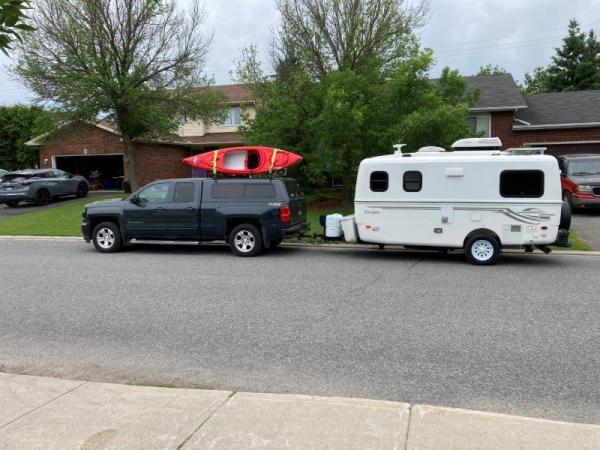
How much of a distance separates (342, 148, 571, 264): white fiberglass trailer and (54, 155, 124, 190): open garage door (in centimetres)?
2652

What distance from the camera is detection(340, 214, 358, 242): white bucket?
1225 cm

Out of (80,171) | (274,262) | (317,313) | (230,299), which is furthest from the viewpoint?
(80,171)

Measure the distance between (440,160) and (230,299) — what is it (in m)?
5.67

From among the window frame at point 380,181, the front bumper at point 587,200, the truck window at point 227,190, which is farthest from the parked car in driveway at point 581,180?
the truck window at point 227,190

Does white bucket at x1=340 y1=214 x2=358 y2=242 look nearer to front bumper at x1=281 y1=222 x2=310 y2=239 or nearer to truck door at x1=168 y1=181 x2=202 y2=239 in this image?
front bumper at x1=281 y1=222 x2=310 y2=239

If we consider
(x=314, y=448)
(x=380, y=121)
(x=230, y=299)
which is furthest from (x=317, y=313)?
(x=380, y=121)

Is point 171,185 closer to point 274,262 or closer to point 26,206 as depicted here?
point 274,262

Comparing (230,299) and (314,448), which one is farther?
(230,299)

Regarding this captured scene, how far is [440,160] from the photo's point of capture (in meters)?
11.3

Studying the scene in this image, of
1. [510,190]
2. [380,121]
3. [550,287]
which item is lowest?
[550,287]

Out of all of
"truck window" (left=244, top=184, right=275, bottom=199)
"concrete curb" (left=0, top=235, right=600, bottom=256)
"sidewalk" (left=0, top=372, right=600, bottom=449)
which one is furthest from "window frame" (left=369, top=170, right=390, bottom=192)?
"sidewalk" (left=0, top=372, right=600, bottom=449)

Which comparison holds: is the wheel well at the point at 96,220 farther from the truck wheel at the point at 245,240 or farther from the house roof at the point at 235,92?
the house roof at the point at 235,92

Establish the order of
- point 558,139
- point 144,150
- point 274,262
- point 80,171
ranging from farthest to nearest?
point 80,171, point 144,150, point 558,139, point 274,262

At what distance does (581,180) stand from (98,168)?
29.4 meters
